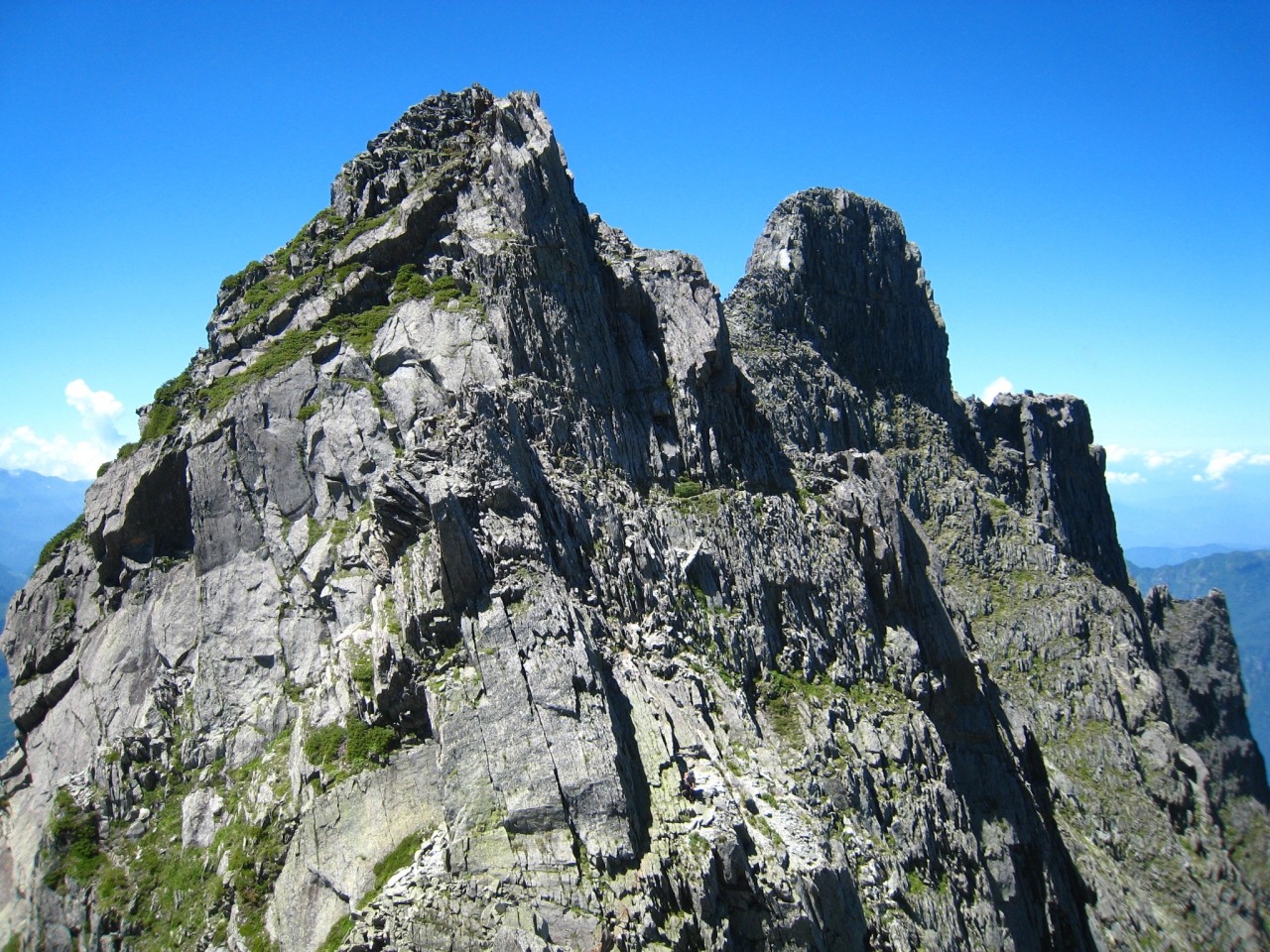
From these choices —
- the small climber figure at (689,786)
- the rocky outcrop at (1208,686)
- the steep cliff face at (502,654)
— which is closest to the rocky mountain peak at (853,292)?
the steep cliff face at (502,654)

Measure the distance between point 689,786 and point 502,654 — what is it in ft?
24.9

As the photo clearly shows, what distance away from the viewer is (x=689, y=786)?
26578 mm

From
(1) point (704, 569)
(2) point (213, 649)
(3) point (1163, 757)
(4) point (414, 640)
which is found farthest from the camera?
(3) point (1163, 757)

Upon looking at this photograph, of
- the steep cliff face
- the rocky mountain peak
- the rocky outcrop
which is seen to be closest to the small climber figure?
the steep cliff face

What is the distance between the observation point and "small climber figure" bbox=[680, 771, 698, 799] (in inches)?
1041

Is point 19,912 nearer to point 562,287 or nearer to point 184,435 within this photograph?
point 184,435

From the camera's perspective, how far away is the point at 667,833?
2497 centimetres

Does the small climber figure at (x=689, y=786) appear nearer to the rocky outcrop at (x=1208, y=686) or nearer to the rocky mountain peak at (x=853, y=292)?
the rocky mountain peak at (x=853, y=292)

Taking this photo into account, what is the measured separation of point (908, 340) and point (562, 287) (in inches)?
2530

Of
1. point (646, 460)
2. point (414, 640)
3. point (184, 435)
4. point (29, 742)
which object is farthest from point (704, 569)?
point (29, 742)

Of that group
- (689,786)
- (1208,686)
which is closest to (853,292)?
(1208,686)

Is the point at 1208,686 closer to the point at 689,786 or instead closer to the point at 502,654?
the point at 689,786

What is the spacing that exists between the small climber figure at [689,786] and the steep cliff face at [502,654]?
4.8 inches

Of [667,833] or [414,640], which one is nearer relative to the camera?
[667,833]
